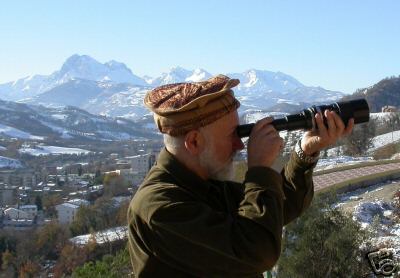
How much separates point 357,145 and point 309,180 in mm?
46775

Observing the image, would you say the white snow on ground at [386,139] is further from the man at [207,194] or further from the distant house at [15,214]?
the man at [207,194]

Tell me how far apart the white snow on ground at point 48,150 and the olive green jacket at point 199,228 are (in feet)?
402

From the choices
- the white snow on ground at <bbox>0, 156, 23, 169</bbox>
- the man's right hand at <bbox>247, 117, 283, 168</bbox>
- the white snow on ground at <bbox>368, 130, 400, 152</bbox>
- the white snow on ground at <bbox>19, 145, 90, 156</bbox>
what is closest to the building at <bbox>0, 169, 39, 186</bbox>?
the white snow on ground at <bbox>0, 156, 23, 169</bbox>

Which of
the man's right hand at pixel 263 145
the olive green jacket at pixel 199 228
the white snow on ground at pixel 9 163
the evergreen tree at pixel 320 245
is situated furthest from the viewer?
the white snow on ground at pixel 9 163

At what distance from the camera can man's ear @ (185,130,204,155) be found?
145 cm

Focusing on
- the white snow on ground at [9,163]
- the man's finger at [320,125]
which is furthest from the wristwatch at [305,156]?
the white snow on ground at [9,163]

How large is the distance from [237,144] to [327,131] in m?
0.26

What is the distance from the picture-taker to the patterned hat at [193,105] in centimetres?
143

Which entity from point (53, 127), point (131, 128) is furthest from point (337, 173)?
point (131, 128)

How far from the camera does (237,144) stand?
59.8 inches

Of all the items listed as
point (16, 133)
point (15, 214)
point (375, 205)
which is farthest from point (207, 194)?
point (16, 133)

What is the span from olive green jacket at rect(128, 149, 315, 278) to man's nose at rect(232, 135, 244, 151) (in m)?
0.12

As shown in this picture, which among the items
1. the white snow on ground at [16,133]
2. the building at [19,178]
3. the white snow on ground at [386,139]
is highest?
the white snow on ground at [386,139]

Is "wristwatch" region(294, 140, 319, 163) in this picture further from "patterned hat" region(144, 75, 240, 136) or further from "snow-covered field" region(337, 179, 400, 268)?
"snow-covered field" region(337, 179, 400, 268)
